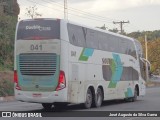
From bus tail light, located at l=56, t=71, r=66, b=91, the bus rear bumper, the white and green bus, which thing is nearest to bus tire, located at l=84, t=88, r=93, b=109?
the white and green bus

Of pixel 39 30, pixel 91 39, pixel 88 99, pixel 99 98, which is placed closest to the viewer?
pixel 39 30

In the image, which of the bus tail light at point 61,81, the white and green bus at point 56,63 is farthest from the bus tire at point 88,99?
the bus tail light at point 61,81

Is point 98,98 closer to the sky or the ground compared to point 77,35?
closer to the ground

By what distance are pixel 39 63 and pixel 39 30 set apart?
1381 mm

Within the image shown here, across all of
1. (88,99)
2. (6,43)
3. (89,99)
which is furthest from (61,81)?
(6,43)

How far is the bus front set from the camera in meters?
19.7

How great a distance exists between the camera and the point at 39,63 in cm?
2000

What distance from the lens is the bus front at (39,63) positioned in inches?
777

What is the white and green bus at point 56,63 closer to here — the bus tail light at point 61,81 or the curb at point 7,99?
the bus tail light at point 61,81

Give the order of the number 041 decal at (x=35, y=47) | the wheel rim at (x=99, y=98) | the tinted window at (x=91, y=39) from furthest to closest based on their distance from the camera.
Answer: the wheel rim at (x=99, y=98) < the tinted window at (x=91, y=39) < the number 041 decal at (x=35, y=47)

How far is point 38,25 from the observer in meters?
20.3

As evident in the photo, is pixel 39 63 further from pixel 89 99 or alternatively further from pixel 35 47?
pixel 89 99

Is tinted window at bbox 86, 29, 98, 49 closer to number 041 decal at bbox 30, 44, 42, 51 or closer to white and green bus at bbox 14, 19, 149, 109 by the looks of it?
white and green bus at bbox 14, 19, 149, 109

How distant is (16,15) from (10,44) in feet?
29.2
